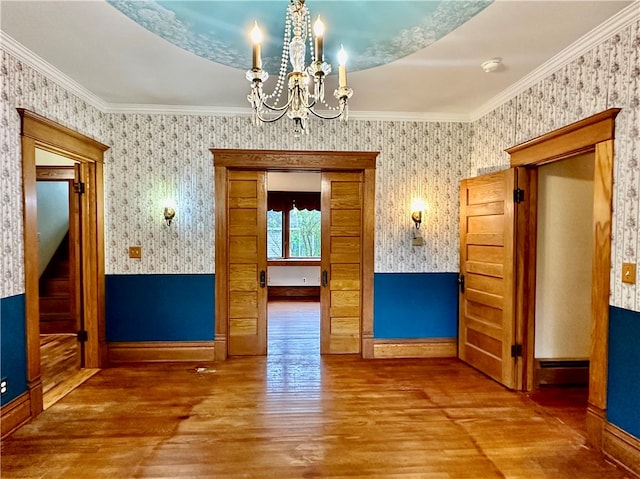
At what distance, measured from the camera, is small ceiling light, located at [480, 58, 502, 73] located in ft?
9.40

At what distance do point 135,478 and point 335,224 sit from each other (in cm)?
296

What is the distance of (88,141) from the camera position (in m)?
3.58

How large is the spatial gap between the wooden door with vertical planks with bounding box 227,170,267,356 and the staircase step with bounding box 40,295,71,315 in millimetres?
3000

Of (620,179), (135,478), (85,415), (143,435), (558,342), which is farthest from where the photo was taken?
(558,342)

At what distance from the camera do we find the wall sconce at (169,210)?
12.9ft

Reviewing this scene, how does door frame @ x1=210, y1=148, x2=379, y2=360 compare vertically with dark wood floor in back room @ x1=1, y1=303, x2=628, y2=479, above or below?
above

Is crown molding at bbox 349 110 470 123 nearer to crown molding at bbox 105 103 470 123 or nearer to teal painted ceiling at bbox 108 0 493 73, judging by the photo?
crown molding at bbox 105 103 470 123

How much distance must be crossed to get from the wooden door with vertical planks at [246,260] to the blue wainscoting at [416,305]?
1388mm

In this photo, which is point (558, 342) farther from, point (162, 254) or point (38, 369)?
point (38, 369)

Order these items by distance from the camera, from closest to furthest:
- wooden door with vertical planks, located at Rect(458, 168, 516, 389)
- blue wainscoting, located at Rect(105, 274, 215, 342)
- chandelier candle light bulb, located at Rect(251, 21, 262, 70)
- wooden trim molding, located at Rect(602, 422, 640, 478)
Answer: chandelier candle light bulb, located at Rect(251, 21, 262, 70)
wooden trim molding, located at Rect(602, 422, 640, 478)
wooden door with vertical planks, located at Rect(458, 168, 516, 389)
blue wainscoting, located at Rect(105, 274, 215, 342)

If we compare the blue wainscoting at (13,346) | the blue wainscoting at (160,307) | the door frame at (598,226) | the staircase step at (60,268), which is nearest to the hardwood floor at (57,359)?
the blue wainscoting at (160,307)

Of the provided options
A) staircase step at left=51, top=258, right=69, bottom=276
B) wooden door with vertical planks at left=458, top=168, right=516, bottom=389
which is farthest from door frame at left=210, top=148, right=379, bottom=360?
staircase step at left=51, top=258, right=69, bottom=276

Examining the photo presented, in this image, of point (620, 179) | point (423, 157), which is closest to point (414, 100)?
point (423, 157)

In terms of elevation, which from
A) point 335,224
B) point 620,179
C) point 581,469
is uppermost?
point 620,179
